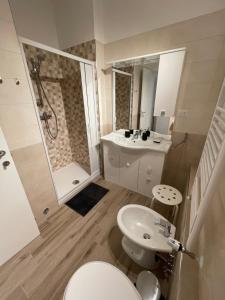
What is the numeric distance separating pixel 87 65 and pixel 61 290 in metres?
2.49

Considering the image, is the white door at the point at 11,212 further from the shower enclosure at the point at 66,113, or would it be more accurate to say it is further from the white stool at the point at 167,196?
the white stool at the point at 167,196

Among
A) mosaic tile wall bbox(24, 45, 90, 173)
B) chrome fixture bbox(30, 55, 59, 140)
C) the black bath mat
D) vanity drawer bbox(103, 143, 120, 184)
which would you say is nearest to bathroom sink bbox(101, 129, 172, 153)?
vanity drawer bbox(103, 143, 120, 184)

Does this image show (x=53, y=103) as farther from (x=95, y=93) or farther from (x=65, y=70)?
(x=95, y=93)

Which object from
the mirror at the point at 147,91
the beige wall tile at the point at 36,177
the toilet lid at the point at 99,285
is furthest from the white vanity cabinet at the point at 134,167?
the toilet lid at the point at 99,285

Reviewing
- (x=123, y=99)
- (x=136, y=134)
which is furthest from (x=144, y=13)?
(x=136, y=134)

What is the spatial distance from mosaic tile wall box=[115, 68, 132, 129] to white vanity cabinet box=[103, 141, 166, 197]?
1.64ft

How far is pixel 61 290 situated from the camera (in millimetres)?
1083

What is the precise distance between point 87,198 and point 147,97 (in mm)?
1754

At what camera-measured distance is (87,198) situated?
202 cm

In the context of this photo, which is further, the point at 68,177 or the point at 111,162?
the point at 68,177

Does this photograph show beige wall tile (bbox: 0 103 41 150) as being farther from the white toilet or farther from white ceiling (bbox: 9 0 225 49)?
white ceiling (bbox: 9 0 225 49)

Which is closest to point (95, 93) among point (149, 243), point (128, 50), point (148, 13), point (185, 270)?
point (128, 50)

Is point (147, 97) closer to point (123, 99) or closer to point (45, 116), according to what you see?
point (123, 99)

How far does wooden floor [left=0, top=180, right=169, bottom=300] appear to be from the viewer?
1.10 m
